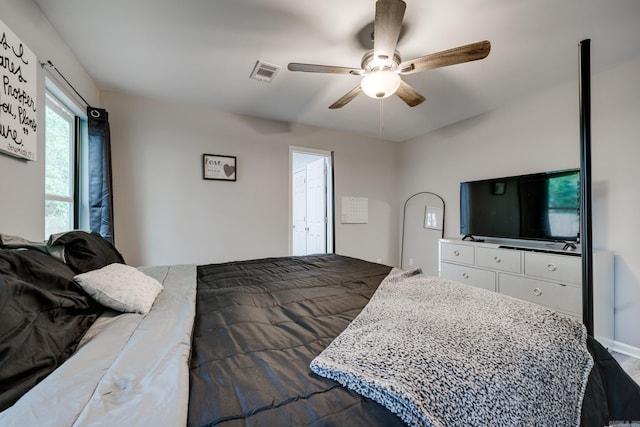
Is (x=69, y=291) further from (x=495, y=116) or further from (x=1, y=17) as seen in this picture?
(x=495, y=116)

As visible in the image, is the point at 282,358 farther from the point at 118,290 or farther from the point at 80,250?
the point at 80,250

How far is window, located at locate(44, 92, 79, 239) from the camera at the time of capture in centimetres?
198

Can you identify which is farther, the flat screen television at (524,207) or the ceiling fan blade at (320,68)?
the flat screen television at (524,207)

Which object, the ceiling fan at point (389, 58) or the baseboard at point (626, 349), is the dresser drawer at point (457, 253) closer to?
the baseboard at point (626, 349)

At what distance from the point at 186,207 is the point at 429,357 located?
9.88 feet

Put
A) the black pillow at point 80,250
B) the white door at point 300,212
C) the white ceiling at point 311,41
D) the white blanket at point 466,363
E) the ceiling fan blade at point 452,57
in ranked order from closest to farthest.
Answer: the white blanket at point 466,363
the black pillow at point 80,250
the ceiling fan blade at point 452,57
the white ceiling at point 311,41
the white door at point 300,212

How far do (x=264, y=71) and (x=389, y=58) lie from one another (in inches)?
46.7

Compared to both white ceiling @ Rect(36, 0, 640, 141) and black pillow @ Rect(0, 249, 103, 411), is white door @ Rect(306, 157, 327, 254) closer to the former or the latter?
white ceiling @ Rect(36, 0, 640, 141)

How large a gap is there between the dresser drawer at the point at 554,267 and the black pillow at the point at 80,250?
3293 millimetres

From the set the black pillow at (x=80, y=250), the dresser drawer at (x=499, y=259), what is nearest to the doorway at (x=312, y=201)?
the dresser drawer at (x=499, y=259)

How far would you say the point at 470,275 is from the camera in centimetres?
297

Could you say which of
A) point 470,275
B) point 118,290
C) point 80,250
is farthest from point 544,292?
point 80,250

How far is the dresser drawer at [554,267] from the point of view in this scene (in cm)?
219

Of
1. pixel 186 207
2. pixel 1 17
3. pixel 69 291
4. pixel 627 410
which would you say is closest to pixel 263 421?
pixel 69 291
